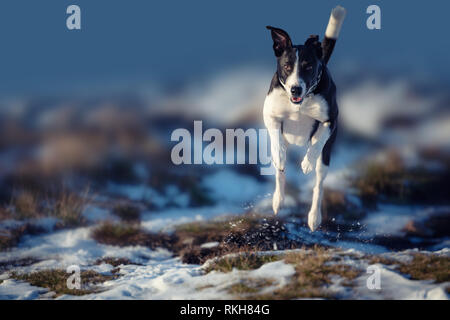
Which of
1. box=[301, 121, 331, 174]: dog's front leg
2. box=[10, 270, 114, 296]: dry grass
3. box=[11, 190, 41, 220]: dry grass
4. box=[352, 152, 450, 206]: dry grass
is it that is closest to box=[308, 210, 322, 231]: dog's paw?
box=[301, 121, 331, 174]: dog's front leg

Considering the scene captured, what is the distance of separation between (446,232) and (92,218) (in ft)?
20.2

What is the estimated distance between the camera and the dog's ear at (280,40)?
161 inches

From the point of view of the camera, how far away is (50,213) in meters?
8.11

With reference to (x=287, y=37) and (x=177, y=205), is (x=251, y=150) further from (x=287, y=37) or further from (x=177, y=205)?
(x=287, y=37)

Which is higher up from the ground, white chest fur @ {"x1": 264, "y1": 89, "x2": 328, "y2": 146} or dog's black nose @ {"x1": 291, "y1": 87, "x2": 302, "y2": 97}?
dog's black nose @ {"x1": 291, "y1": 87, "x2": 302, "y2": 97}

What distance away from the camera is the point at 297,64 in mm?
3986

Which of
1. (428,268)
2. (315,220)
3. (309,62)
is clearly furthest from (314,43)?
(428,268)

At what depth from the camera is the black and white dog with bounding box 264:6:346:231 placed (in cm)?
401

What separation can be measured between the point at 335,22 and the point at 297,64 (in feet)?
2.00

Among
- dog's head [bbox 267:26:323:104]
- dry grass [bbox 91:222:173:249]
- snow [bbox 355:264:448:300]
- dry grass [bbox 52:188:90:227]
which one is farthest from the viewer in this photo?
dry grass [bbox 52:188:90:227]

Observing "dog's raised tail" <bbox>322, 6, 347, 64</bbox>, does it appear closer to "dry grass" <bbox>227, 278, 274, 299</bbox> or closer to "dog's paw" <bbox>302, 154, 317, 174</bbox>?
"dog's paw" <bbox>302, 154, 317, 174</bbox>

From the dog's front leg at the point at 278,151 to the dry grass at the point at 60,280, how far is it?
210 cm

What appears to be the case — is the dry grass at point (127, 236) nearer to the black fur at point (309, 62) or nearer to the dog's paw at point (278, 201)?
the dog's paw at point (278, 201)

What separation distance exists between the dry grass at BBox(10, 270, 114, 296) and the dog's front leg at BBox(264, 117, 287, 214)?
6.90 ft
